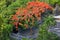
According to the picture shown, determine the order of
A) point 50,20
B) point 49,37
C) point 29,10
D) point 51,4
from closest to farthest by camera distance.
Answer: point 49,37, point 50,20, point 29,10, point 51,4

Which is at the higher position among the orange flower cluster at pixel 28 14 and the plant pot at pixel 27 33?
the orange flower cluster at pixel 28 14

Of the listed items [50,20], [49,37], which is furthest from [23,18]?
[49,37]

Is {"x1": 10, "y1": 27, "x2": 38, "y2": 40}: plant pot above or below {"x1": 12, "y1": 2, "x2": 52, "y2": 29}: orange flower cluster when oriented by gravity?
below

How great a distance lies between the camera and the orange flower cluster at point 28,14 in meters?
7.11

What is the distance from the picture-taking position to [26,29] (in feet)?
24.7

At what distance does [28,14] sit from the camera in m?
7.09

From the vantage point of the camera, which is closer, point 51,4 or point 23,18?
point 23,18

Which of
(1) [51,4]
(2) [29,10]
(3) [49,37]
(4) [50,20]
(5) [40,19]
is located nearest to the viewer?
(3) [49,37]

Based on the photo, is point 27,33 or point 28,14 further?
point 27,33

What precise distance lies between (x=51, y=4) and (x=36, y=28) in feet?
5.21

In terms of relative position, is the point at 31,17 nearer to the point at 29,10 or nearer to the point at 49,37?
the point at 29,10

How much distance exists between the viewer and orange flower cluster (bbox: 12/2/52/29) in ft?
23.3

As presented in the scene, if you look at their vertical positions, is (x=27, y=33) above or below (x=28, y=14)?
below

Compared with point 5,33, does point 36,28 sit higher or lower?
lower
